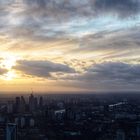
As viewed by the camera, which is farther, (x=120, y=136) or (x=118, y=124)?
(x=118, y=124)

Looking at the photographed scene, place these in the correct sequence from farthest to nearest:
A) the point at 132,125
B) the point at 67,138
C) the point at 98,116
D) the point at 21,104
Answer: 1. the point at 21,104
2. the point at 98,116
3. the point at 132,125
4. the point at 67,138

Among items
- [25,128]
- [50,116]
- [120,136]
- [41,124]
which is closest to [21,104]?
[50,116]

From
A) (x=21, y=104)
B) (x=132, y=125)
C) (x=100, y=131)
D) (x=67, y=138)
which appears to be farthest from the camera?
(x=21, y=104)

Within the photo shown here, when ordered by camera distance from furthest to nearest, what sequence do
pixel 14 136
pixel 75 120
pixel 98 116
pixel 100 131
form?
pixel 98 116, pixel 75 120, pixel 100 131, pixel 14 136

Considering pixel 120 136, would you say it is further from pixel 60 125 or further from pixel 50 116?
pixel 50 116

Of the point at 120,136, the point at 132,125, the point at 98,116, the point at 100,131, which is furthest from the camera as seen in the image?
the point at 98,116

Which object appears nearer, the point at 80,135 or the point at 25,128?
the point at 80,135

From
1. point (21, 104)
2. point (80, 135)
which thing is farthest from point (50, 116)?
point (80, 135)

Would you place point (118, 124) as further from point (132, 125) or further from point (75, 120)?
point (75, 120)
